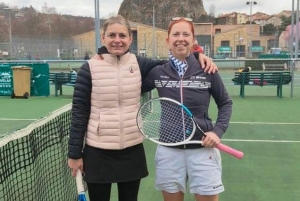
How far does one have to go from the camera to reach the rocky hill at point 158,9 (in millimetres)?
88375

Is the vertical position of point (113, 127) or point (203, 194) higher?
point (113, 127)

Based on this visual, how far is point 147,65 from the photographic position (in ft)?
8.78

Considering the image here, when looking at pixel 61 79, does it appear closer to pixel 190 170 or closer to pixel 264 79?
pixel 264 79

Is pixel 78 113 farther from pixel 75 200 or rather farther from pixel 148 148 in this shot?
pixel 148 148

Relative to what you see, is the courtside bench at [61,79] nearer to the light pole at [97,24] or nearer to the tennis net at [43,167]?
the light pole at [97,24]

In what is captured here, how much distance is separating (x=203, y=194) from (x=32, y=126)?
143cm

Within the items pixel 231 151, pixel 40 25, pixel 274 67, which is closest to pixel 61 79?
pixel 231 151

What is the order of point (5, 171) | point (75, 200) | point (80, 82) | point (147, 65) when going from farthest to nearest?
point (75, 200), point (5, 171), point (147, 65), point (80, 82)

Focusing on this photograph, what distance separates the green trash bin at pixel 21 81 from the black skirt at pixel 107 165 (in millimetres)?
10305

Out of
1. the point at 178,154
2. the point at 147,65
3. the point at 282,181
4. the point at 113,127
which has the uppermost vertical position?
the point at 147,65

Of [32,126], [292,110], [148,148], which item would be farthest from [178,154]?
[292,110]

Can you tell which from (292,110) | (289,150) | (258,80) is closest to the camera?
(289,150)

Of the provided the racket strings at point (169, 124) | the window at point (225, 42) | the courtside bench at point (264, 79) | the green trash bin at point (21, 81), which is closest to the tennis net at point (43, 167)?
the racket strings at point (169, 124)

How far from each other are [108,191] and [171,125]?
0.58 metres
